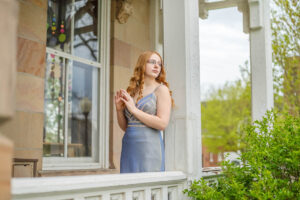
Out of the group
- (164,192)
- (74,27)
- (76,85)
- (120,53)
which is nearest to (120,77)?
(120,53)

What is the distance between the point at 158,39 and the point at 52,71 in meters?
2.37

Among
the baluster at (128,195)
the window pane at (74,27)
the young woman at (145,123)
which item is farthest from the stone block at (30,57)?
the baluster at (128,195)

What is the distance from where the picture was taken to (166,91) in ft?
10.2

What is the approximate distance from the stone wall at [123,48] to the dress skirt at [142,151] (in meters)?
2.62

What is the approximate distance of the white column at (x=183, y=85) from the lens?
3.10m

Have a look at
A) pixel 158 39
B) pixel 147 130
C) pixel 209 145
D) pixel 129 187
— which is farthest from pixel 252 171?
pixel 209 145

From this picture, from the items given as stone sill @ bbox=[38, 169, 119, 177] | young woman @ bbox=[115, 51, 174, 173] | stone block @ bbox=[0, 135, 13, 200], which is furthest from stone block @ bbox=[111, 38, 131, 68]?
stone block @ bbox=[0, 135, 13, 200]

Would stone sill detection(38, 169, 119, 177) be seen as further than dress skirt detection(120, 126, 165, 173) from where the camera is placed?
Yes

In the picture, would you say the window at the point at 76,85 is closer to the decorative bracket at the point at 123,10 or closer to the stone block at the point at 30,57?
the decorative bracket at the point at 123,10

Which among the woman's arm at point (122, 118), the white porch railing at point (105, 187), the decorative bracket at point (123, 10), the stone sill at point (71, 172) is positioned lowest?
the stone sill at point (71, 172)

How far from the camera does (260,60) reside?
16.7 feet

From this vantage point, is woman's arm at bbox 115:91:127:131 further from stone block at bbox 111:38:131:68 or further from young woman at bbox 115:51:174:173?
stone block at bbox 111:38:131:68

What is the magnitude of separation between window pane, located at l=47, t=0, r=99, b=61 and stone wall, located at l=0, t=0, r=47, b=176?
0.65 m

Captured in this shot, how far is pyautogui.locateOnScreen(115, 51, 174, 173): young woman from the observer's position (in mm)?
3059
